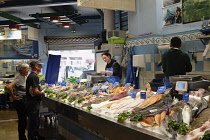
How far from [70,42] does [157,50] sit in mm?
9675

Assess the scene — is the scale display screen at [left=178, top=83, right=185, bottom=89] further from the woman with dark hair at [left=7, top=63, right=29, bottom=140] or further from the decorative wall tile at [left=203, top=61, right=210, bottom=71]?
the woman with dark hair at [left=7, top=63, right=29, bottom=140]

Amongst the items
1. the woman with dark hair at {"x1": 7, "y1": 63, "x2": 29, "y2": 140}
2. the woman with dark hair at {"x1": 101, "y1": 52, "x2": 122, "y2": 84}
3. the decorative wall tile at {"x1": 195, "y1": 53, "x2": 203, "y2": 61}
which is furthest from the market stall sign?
the decorative wall tile at {"x1": 195, "y1": 53, "x2": 203, "y2": 61}

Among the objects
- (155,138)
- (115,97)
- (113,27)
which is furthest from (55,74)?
(155,138)

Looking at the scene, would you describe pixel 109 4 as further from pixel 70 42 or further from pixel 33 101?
pixel 70 42

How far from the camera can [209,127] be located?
222 centimetres

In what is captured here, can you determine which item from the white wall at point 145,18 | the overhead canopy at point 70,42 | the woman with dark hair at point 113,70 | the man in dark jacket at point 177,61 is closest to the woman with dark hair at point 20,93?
the woman with dark hair at point 113,70

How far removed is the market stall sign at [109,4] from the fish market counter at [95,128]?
234 cm

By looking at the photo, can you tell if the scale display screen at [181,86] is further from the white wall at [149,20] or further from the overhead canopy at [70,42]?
the overhead canopy at [70,42]

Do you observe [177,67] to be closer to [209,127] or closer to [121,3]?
[209,127]

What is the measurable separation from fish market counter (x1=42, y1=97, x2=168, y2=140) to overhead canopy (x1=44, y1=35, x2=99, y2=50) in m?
10.5

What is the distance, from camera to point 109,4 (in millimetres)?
7062

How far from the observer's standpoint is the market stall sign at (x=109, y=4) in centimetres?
634

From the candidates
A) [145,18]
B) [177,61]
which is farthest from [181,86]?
[145,18]

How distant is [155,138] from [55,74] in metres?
7.54
